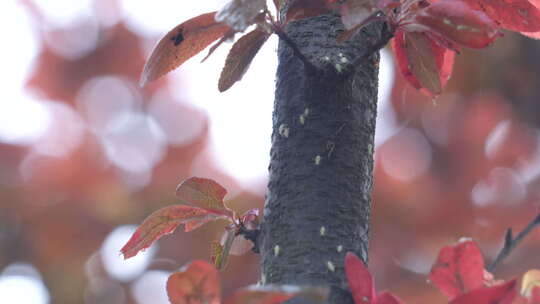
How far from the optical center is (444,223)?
391 centimetres

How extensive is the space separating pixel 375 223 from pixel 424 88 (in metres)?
3.13

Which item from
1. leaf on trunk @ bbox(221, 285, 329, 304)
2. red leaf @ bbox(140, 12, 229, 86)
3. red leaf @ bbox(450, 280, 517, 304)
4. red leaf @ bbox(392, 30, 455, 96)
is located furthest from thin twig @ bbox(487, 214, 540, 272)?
red leaf @ bbox(140, 12, 229, 86)

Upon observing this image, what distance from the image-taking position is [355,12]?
0.59 metres

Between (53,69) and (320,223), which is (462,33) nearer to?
(320,223)

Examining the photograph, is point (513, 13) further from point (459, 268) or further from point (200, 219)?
point (200, 219)

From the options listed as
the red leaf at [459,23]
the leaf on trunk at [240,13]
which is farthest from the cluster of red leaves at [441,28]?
the leaf on trunk at [240,13]

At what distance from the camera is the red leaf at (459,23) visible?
2.03 feet

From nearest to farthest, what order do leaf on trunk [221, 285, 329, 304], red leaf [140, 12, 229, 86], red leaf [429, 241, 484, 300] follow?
leaf on trunk [221, 285, 329, 304], red leaf [429, 241, 484, 300], red leaf [140, 12, 229, 86]

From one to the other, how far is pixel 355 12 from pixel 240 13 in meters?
0.10

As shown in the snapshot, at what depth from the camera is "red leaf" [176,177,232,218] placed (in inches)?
29.5

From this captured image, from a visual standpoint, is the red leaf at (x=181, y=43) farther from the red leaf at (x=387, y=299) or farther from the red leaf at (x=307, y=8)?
the red leaf at (x=387, y=299)

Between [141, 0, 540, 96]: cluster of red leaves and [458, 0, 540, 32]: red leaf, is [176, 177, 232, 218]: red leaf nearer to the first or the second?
[141, 0, 540, 96]: cluster of red leaves

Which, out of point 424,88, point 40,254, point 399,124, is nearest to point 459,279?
point 424,88

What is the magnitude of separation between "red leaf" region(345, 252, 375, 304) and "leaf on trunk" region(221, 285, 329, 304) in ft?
0.28
